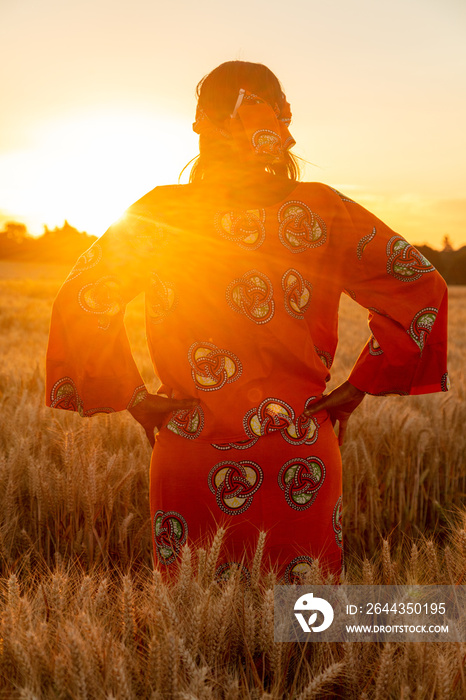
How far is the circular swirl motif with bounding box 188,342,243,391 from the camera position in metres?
1.27

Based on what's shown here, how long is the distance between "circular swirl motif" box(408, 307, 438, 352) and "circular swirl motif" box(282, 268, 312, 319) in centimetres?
28

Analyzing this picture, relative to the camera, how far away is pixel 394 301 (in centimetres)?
134

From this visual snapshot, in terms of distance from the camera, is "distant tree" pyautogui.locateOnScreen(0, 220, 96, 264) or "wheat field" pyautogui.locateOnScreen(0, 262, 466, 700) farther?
"distant tree" pyautogui.locateOnScreen(0, 220, 96, 264)

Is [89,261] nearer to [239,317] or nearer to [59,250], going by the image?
[239,317]

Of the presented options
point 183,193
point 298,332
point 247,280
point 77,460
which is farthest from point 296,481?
point 77,460

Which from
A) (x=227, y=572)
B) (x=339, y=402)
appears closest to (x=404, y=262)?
(x=339, y=402)

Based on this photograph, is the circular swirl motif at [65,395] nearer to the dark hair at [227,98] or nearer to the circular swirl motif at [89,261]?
the circular swirl motif at [89,261]

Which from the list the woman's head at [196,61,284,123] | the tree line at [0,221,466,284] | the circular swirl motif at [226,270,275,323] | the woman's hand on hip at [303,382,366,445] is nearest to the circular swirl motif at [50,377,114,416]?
the circular swirl motif at [226,270,275,323]

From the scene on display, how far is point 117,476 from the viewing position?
86.4 inches

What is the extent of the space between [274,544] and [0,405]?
2.25 meters

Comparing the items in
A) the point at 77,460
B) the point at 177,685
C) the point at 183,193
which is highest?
the point at 183,193

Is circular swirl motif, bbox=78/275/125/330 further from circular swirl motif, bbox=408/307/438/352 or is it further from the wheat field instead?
circular swirl motif, bbox=408/307/438/352

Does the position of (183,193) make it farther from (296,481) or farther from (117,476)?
(117,476)

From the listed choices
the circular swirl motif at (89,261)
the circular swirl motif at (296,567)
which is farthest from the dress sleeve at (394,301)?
the circular swirl motif at (89,261)
